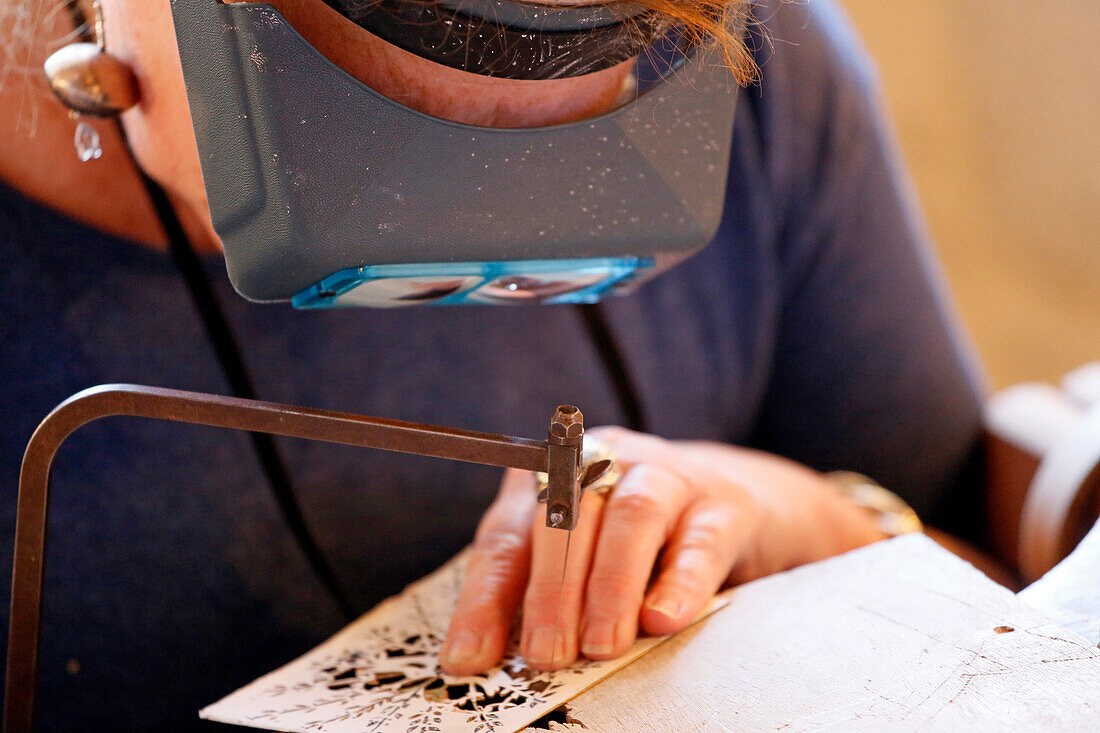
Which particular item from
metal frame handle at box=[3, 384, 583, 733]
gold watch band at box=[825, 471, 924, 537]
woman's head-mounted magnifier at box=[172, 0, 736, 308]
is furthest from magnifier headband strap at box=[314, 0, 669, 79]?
gold watch band at box=[825, 471, 924, 537]

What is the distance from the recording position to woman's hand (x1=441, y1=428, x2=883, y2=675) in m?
0.38

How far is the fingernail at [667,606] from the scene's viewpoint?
14.9 inches

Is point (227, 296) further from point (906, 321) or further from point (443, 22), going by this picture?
point (906, 321)

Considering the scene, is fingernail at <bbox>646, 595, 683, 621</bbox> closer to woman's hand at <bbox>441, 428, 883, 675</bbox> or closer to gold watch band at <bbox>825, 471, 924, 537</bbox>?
woman's hand at <bbox>441, 428, 883, 675</bbox>

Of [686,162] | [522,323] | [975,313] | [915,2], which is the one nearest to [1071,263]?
[975,313]

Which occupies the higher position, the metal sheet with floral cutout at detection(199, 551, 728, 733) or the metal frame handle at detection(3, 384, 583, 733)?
the metal frame handle at detection(3, 384, 583, 733)

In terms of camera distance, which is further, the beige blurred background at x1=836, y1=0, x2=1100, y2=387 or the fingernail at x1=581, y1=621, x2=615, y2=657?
the beige blurred background at x1=836, y1=0, x2=1100, y2=387

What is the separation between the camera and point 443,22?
31cm

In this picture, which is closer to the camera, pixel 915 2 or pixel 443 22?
pixel 443 22

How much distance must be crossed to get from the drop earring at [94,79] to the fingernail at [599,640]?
323mm

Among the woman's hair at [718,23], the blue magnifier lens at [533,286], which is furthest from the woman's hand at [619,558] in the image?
the woman's hair at [718,23]

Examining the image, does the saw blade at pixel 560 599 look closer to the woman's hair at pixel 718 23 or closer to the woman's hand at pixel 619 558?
the woman's hand at pixel 619 558

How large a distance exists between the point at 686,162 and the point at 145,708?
487mm

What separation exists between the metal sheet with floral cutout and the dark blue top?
0.53 feet
